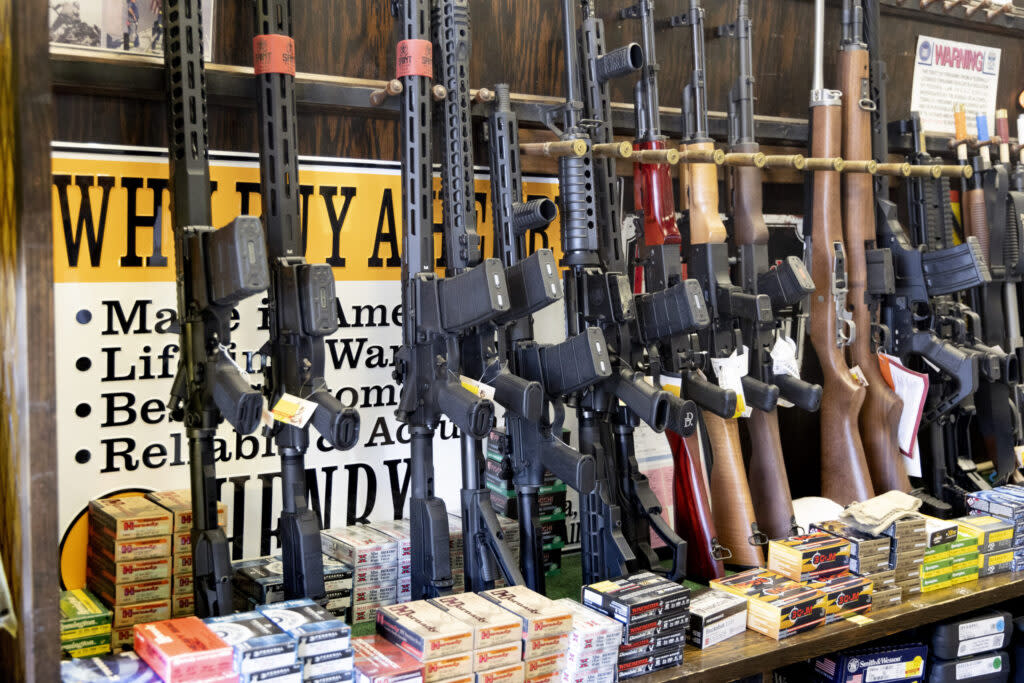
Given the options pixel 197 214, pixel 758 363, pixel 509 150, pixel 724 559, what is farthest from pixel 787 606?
pixel 197 214

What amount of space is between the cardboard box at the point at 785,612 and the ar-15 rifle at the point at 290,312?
85cm

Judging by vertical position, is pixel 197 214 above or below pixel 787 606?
above

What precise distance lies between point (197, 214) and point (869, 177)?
1.80 metres

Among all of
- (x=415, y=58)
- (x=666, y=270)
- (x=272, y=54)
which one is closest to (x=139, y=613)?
(x=272, y=54)

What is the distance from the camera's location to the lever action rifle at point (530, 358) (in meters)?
1.87

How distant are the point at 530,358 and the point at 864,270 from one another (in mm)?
1128

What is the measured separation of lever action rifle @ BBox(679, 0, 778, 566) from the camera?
89.0 inches

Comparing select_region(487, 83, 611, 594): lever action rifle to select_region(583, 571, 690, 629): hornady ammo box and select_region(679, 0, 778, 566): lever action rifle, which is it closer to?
select_region(583, 571, 690, 629): hornady ammo box

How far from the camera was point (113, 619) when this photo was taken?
1668mm

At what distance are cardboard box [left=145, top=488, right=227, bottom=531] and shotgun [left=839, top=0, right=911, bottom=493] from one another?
1700 mm

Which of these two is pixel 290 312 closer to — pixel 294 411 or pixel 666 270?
pixel 294 411

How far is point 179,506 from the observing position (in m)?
1.76

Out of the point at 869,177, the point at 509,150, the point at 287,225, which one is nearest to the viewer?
the point at 287,225

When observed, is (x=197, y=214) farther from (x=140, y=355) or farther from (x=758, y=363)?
(x=758, y=363)
